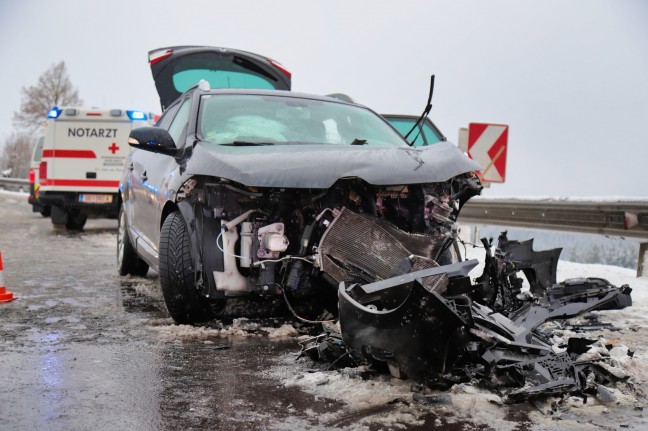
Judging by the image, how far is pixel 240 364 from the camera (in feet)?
13.5

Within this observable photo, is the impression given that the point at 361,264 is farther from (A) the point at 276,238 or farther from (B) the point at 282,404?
(B) the point at 282,404

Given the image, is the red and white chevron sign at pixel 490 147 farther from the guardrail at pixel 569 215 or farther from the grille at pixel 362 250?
the grille at pixel 362 250

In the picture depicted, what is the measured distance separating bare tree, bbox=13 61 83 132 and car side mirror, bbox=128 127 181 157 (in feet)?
202

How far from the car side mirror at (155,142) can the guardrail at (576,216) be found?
185 inches

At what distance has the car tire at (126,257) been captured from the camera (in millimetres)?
7546

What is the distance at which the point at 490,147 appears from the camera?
408 inches

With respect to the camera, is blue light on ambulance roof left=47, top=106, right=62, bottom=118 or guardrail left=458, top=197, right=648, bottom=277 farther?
blue light on ambulance roof left=47, top=106, right=62, bottom=118

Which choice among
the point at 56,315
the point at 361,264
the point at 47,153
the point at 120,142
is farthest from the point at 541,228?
the point at 47,153

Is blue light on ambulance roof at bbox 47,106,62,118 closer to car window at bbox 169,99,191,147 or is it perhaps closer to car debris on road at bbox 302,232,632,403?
car window at bbox 169,99,191,147

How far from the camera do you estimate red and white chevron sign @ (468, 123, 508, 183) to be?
33.8 feet

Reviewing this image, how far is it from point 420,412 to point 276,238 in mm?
1656

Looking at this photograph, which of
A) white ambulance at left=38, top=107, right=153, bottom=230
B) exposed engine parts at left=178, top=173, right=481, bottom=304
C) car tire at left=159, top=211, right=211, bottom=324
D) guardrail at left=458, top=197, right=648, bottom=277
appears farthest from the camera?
white ambulance at left=38, top=107, right=153, bottom=230

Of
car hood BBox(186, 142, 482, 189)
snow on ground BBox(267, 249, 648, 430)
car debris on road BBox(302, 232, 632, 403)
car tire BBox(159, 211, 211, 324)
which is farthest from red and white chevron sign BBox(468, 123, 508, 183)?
car debris on road BBox(302, 232, 632, 403)

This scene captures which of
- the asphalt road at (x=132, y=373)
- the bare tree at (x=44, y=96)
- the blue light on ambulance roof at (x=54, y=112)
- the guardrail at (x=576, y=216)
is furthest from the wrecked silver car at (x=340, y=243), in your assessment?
the bare tree at (x=44, y=96)
